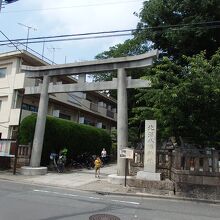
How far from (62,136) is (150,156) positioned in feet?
32.4

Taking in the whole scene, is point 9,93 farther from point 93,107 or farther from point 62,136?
point 93,107

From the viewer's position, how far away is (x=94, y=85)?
785 inches

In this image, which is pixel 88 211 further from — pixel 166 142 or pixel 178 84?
pixel 166 142

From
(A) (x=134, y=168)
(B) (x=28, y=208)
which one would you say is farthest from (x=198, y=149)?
(B) (x=28, y=208)

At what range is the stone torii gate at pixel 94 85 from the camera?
Result: 18312mm

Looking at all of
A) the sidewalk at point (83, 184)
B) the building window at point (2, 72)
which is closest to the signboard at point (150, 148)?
the sidewalk at point (83, 184)

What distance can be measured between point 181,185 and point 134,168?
4776 mm

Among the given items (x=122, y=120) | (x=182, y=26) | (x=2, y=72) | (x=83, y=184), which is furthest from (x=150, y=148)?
(x=2, y=72)

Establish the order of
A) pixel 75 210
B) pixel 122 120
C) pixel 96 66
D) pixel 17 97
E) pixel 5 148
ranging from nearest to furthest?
1. pixel 75 210
2. pixel 122 120
3. pixel 96 66
4. pixel 5 148
5. pixel 17 97

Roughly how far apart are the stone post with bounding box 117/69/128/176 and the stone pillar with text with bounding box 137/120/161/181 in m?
1.95

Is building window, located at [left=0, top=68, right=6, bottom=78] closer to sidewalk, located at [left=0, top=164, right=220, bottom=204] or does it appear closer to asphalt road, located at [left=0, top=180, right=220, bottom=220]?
sidewalk, located at [left=0, top=164, right=220, bottom=204]

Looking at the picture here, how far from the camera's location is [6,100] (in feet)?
95.7

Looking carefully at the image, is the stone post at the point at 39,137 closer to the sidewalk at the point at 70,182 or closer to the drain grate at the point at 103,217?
the sidewalk at the point at 70,182

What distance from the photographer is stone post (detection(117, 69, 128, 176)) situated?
1784 centimetres
